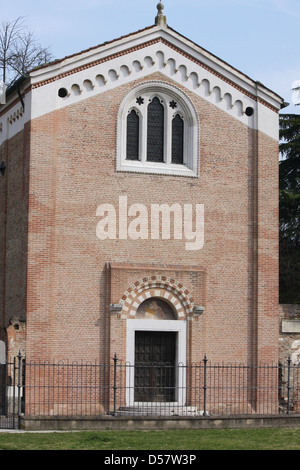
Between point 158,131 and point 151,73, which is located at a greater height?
point 151,73

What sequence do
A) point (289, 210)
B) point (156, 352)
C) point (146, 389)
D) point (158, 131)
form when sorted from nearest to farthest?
point (146, 389) < point (156, 352) < point (158, 131) < point (289, 210)

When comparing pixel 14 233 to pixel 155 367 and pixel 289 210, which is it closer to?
pixel 155 367

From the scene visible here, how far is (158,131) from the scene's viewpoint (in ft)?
81.0

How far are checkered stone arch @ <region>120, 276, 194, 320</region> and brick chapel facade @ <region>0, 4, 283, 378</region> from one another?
1.2 inches

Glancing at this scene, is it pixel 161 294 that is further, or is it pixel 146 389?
pixel 161 294

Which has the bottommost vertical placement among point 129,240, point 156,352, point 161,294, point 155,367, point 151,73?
point 155,367

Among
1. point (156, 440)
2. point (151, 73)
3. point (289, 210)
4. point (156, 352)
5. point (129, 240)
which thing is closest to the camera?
point (156, 440)

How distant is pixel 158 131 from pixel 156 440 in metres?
9.64

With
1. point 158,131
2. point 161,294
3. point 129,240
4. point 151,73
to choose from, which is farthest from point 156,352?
point 151,73

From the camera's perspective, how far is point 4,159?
26266mm

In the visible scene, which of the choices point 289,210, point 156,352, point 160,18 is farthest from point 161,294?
point 289,210

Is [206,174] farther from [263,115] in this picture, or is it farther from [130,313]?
[130,313]
